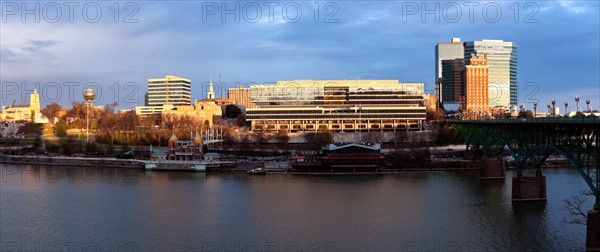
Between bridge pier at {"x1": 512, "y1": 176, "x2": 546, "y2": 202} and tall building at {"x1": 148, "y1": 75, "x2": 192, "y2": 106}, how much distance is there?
75565 mm

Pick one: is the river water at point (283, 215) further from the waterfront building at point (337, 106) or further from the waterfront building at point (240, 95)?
the waterfront building at point (240, 95)

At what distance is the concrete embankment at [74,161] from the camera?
46688mm

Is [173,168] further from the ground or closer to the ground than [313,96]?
closer to the ground

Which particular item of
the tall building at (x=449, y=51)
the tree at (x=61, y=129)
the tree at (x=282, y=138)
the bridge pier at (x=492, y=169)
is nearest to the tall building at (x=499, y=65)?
the tall building at (x=449, y=51)

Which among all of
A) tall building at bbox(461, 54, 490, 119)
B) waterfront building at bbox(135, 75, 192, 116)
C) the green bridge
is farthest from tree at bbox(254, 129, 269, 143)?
tall building at bbox(461, 54, 490, 119)

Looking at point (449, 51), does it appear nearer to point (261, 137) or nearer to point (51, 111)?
point (261, 137)

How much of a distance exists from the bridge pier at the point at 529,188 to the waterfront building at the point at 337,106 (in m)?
40.8

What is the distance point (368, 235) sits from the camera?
19.9 m

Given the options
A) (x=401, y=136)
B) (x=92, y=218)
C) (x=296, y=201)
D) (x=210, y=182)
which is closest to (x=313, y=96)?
(x=401, y=136)

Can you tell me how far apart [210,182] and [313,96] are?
1518 inches

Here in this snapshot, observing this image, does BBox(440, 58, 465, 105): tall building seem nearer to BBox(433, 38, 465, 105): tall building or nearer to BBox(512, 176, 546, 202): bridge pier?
BBox(433, 38, 465, 105): tall building

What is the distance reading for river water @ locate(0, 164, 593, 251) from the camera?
62.1 ft

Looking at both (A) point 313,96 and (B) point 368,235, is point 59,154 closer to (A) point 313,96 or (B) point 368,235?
(A) point 313,96

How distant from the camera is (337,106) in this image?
70750 millimetres
